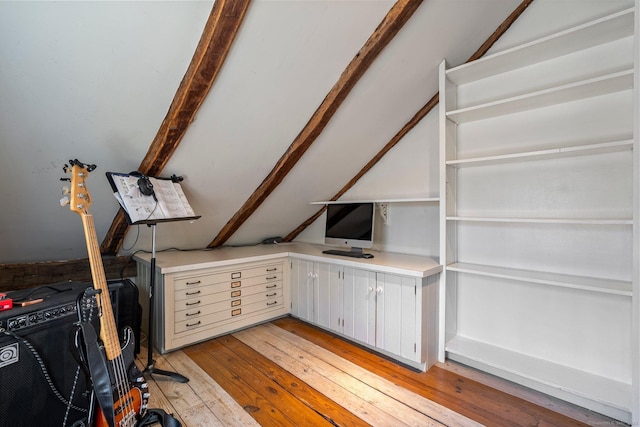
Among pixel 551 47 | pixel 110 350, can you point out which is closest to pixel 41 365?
pixel 110 350

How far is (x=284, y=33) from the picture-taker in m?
1.72

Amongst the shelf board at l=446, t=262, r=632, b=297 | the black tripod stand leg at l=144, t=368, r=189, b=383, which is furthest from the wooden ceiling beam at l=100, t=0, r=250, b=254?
the shelf board at l=446, t=262, r=632, b=297

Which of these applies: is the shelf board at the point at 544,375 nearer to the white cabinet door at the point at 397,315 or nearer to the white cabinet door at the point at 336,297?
the white cabinet door at the point at 397,315

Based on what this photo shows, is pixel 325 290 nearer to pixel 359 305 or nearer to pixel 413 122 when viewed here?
pixel 359 305

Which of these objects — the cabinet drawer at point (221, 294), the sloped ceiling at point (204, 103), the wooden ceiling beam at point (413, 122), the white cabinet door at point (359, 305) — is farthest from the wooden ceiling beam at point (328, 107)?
the white cabinet door at point (359, 305)

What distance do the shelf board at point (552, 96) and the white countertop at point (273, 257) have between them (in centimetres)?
115

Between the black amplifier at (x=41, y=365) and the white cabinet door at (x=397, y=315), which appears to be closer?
the black amplifier at (x=41, y=365)

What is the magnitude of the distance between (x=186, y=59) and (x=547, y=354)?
292 centimetres

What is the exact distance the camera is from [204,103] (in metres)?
1.89

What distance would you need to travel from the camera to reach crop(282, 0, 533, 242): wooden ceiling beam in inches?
85.1

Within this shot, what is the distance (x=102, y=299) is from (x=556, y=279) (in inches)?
100

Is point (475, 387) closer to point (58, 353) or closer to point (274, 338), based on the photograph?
point (274, 338)

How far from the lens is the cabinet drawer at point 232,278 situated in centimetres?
244

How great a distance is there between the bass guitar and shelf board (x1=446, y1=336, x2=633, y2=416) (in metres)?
2.01
